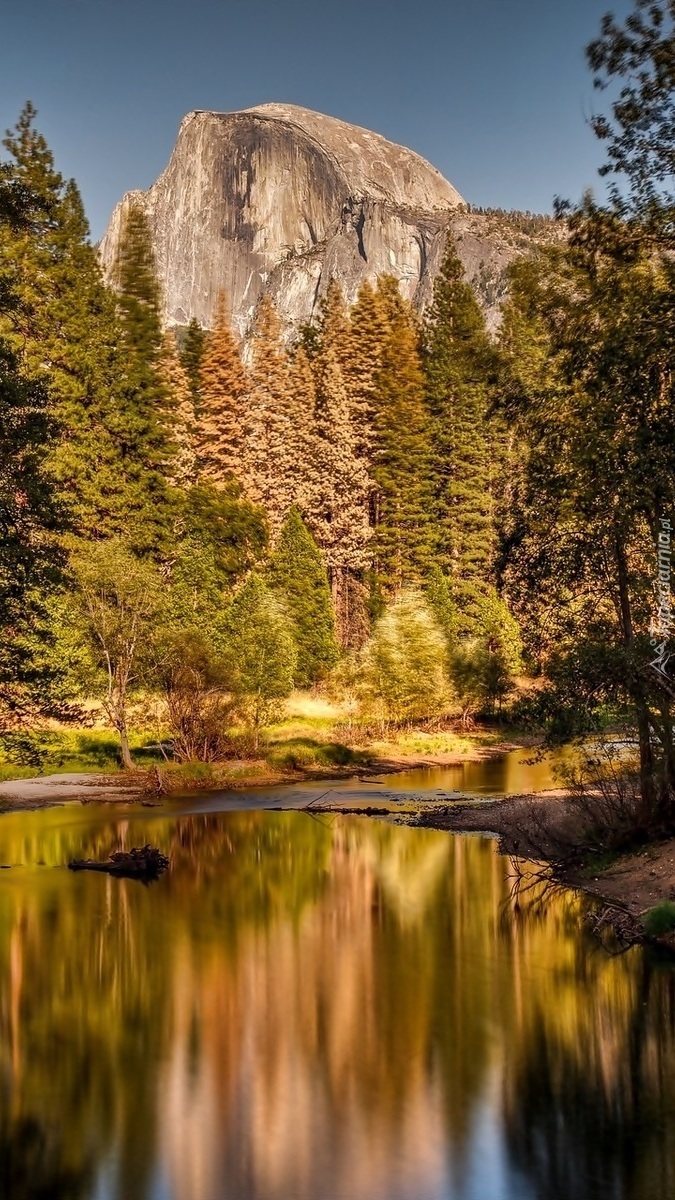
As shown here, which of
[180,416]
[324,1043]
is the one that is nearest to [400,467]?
[180,416]

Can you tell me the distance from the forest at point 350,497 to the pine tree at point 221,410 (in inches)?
7.3

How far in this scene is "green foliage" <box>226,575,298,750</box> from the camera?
36094 millimetres

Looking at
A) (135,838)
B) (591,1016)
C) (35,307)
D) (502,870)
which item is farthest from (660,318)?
(35,307)

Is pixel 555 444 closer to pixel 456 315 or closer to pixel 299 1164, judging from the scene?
pixel 299 1164

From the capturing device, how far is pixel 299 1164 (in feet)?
30.3

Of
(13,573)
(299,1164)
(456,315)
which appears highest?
(456,315)

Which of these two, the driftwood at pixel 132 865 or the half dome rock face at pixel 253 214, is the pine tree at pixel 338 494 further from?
the half dome rock face at pixel 253 214

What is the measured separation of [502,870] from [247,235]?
175m

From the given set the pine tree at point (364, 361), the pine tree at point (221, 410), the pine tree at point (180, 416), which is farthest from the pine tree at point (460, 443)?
the pine tree at point (180, 416)

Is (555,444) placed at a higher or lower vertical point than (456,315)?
lower

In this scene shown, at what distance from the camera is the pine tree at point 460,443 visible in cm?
5400

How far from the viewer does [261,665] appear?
120 ft

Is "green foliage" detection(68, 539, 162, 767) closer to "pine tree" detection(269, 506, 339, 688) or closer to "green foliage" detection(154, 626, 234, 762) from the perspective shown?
"green foliage" detection(154, 626, 234, 762)

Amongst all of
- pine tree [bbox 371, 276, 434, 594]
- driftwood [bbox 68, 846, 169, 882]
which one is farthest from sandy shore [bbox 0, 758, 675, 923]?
pine tree [bbox 371, 276, 434, 594]
